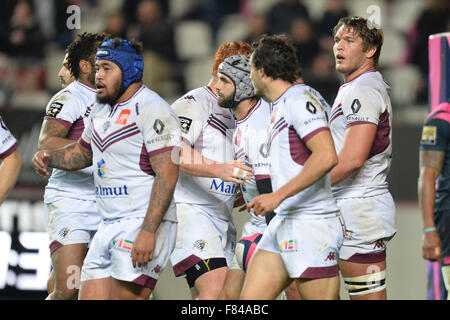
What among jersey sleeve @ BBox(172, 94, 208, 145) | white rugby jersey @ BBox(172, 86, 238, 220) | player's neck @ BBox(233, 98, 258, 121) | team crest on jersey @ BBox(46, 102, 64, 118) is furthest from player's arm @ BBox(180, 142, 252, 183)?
team crest on jersey @ BBox(46, 102, 64, 118)

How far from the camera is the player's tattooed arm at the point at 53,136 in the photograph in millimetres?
6844

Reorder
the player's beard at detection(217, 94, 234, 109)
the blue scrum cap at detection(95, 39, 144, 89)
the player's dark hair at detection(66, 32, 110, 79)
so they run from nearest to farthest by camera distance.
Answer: the blue scrum cap at detection(95, 39, 144, 89), the player's beard at detection(217, 94, 234, 109), the player's dark hair at detection(66, 32, 110, 79)

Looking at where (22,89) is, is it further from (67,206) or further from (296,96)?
(296,96)

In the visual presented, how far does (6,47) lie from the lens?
12.3m

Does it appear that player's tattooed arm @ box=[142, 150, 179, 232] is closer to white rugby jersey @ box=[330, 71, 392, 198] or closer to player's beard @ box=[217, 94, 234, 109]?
player's beard @ box=[217, 94, 234, 109]

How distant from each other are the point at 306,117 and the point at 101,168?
1470 mm

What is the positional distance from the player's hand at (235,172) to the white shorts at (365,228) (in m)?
0.95

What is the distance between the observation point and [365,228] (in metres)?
6.54

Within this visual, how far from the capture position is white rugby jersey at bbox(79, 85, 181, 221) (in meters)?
5.79

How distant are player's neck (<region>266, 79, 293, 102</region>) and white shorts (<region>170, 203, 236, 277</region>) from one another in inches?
58.6

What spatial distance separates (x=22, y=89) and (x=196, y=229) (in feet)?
17.0

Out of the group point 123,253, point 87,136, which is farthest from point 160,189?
point 87,136

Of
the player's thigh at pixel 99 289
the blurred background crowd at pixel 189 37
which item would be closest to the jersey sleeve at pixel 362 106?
the player's thigh at pixel 99 289
